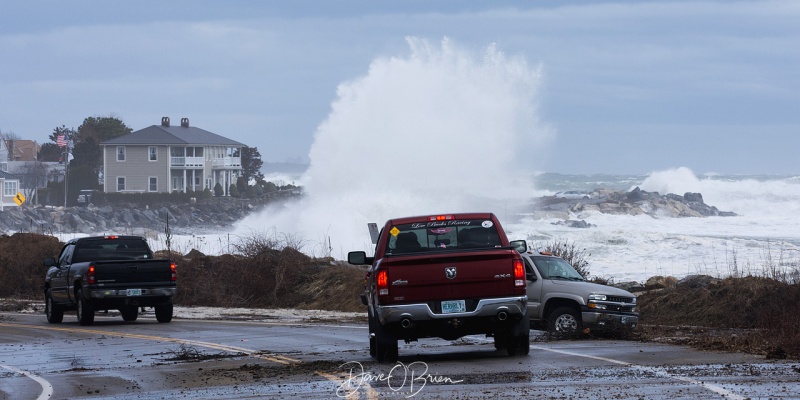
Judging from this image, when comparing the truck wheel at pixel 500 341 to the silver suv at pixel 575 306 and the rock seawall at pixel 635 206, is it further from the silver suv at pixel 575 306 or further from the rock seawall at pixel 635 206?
the rock seawall at pixel 635 206

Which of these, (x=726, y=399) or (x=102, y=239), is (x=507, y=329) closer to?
(x=726, y=399)

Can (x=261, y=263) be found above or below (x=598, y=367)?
above

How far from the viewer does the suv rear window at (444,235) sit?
1581 centimetres

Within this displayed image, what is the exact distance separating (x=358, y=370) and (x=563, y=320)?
6432 millimetres

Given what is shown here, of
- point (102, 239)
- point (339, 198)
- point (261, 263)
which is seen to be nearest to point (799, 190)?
point (339, 198)

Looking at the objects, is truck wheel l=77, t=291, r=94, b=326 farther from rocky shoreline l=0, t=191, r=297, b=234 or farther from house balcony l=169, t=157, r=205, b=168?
house balcony l=169, t=157, r=205, b=168

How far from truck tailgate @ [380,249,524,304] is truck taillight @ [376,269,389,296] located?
0.13 feet

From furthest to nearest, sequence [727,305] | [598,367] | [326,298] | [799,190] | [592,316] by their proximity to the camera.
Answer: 1. [799,190]
2. [326,298]
3. [727,305]
4. [592,316]
5. [598,367]

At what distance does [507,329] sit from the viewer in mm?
15758

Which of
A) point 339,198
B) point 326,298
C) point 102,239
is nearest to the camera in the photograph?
point 102,239

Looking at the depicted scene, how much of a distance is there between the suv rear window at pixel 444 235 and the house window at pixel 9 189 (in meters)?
99.3

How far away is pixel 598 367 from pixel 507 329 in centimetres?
176

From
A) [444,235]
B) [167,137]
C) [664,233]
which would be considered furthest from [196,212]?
[444,235]

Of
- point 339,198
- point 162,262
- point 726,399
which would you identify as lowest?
point 726,399
